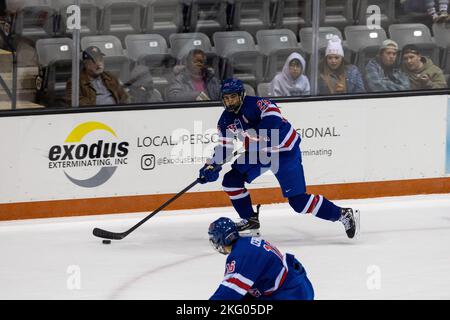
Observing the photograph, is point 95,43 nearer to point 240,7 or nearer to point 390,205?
point 240,7

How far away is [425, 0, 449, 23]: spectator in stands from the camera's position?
897 cm

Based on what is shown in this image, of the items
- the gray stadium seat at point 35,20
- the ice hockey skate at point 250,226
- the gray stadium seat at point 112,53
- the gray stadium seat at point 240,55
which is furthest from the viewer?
the gray stadium seat at point 240,55

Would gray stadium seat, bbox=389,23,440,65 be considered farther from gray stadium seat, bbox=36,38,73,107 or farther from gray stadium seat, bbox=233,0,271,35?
gray stadium seat, bbox=36,38,73,107

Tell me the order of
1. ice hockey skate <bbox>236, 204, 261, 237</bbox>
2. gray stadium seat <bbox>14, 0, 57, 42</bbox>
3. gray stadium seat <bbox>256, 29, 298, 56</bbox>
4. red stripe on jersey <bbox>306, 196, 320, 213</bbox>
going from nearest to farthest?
1. red stripe on jersey <bbox>306, 196, 320, 213</bbox>
2. ice hockey skate <bbox>236, 204, 261, 237</bbox>
3. gray stadium seat <bbox>14, 0, 57, 42</bbox>
4. gray stadium seat <bbox>256, 29, 298, 56</bbox>

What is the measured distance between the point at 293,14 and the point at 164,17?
94cm

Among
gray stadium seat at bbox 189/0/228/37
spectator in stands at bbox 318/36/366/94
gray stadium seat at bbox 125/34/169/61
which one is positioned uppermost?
gray stadium seat at bbox 189/0/228/37

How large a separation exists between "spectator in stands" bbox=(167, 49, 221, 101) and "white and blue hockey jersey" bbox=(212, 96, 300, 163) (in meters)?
1.00

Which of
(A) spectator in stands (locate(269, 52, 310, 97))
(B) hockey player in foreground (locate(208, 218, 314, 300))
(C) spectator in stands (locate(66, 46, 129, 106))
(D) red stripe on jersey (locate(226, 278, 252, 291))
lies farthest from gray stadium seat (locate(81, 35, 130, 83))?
(D) red stripe on jersey (locate(226, 278, 252, 291))

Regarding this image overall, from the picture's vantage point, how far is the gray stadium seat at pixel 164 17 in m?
8.31

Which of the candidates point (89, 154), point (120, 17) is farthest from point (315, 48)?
point (89, 154)

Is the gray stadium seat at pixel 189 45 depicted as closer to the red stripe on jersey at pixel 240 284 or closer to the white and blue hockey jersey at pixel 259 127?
the white and blue hockey jersey at pixel 259 127

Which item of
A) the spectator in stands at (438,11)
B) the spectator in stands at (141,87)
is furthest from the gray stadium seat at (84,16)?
the spectator in stands at (438,11)

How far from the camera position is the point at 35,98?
8062mm

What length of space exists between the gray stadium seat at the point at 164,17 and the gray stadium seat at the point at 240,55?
30 centimetres
